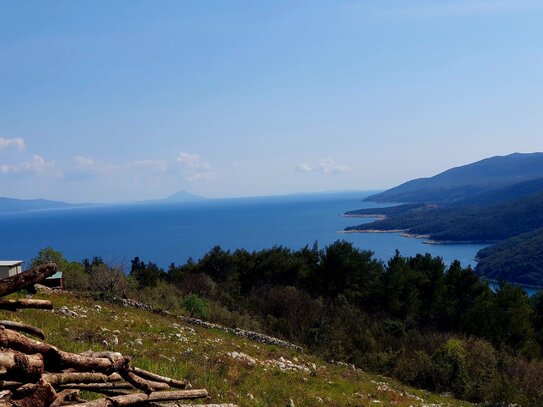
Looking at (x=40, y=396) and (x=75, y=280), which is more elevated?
(x=40, y=396)

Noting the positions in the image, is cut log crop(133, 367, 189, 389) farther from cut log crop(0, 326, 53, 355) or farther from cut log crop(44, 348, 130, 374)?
cut log crop(0, 326, 53, 355)

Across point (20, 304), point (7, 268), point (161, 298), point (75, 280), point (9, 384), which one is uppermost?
point (20, 304)

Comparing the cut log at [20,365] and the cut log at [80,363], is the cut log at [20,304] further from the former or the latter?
the cut log at [20,365]

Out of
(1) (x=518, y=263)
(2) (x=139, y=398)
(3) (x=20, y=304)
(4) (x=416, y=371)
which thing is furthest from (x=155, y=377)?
(1) (x=518, y=263)

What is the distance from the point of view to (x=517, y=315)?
149ft

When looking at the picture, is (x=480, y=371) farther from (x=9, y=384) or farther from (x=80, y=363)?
(x=9, y=384)

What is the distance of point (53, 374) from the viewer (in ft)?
21.4

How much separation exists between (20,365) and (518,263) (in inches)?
5670

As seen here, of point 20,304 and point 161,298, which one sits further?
point 161,298

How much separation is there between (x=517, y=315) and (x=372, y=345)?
20.7 m

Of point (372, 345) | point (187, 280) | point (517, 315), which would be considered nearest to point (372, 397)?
point (372, 345)

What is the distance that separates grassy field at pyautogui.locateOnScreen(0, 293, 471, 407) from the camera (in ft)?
38.4

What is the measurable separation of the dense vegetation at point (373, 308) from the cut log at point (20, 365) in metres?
21.4

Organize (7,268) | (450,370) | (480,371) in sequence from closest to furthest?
1. (7,268)
2. (450,370)
3. (480,371)
